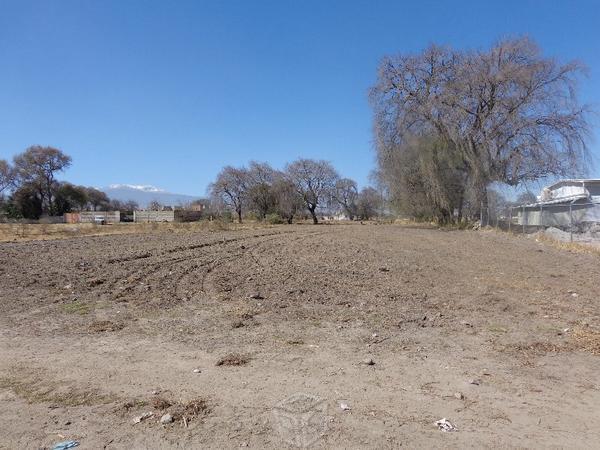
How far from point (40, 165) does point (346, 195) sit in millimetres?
62154

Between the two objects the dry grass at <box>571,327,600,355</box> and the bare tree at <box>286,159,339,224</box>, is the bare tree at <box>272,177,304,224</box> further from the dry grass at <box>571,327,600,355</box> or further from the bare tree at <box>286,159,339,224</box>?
the dry grass at <box>571,327,600,355</box>

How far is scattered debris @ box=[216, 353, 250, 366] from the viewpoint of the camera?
4887mm

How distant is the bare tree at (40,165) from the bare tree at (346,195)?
52.2m

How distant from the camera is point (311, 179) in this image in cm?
9094

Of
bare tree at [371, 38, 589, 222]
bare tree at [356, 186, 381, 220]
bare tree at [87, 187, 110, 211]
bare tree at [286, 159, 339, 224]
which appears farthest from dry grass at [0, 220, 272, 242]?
bare tree at [87, 187, 110, 211]

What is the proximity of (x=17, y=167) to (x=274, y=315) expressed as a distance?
9806 cm

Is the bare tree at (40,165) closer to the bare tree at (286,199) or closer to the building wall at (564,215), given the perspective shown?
the bare tree at (286,199)

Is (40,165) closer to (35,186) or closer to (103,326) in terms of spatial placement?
(35,186)

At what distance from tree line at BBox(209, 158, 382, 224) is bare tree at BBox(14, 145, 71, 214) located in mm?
28733

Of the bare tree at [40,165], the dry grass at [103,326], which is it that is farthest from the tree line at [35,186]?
the dry grass at [103,326]

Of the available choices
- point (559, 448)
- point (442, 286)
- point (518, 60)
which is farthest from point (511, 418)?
point (518, 60)

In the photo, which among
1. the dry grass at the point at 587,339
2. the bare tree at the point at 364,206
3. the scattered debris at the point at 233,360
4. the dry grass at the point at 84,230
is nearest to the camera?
the scattered debris at the point at 233,360

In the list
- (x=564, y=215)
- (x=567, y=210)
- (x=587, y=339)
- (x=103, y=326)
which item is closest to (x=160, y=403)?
(x=103, y=326)

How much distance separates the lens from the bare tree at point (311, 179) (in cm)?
8950
